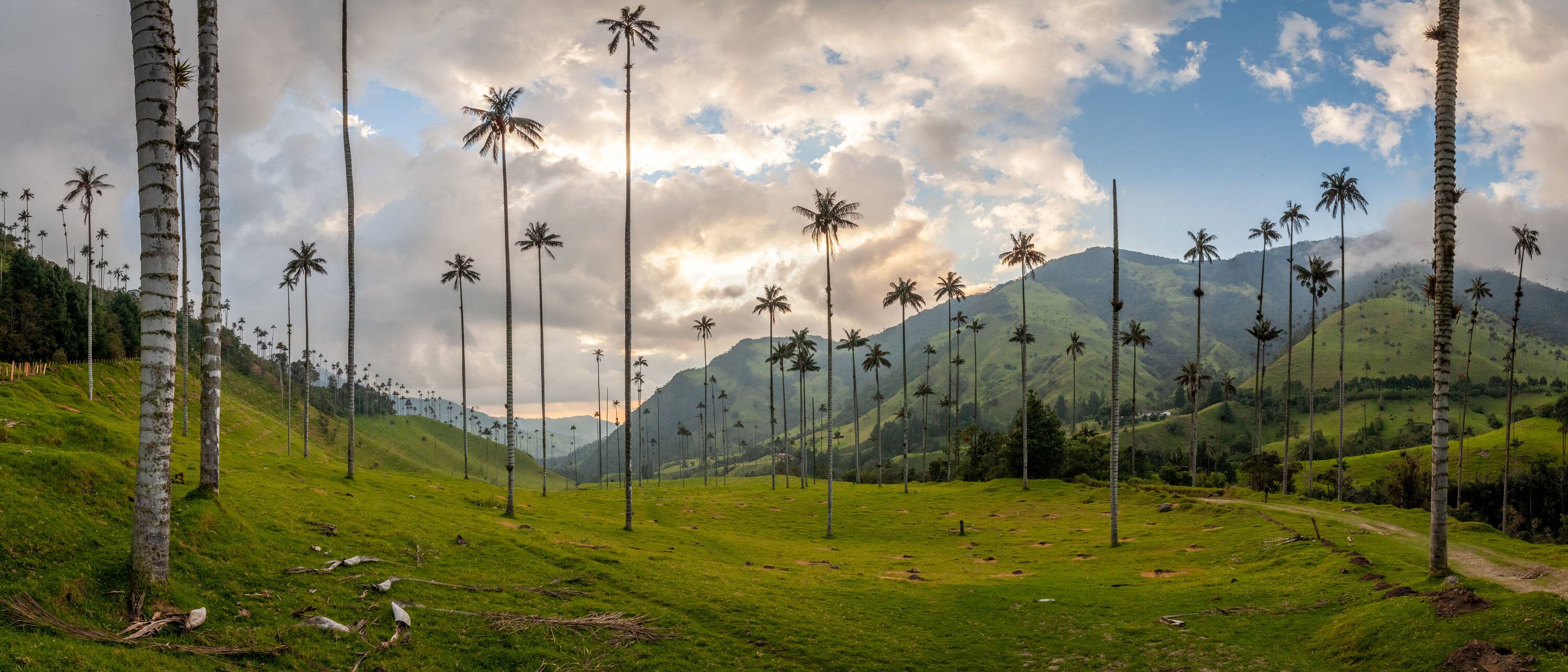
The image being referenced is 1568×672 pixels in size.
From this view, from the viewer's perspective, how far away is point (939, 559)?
46.8m

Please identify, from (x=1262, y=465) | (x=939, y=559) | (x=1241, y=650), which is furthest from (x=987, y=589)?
(x=1262, y=465)

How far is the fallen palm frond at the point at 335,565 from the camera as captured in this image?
20350 mm

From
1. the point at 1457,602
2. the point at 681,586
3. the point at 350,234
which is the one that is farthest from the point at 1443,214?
the point at 350,234

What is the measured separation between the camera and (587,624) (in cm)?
2167

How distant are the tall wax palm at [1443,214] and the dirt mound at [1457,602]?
11.5 ft

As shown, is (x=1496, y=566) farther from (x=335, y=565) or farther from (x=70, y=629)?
(x=70, y=629)

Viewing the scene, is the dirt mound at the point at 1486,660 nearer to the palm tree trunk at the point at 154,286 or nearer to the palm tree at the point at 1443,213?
the palm tree at the point at 1443,213

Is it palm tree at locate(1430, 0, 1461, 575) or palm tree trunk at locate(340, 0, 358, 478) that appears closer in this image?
palm tree at locate(1430, 0, 1461, 575)

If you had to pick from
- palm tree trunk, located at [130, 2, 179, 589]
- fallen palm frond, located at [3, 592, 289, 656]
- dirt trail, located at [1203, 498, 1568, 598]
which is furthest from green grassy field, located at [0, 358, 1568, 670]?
dirt trail, located at [1203, 498, 1568, 598]

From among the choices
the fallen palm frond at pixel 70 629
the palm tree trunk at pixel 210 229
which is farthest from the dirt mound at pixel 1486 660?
the palm tree trunk at pixel 210 229

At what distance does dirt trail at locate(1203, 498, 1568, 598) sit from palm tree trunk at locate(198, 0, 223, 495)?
4030 cm

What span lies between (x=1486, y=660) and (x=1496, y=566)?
53.0 feet

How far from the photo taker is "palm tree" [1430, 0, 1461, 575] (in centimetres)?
2412

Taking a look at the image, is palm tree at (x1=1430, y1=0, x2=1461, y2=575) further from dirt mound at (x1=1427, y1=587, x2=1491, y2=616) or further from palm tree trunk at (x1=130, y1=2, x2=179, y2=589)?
palm tree trunk at (x1=130, y1=2, x2=179, y2=589)
